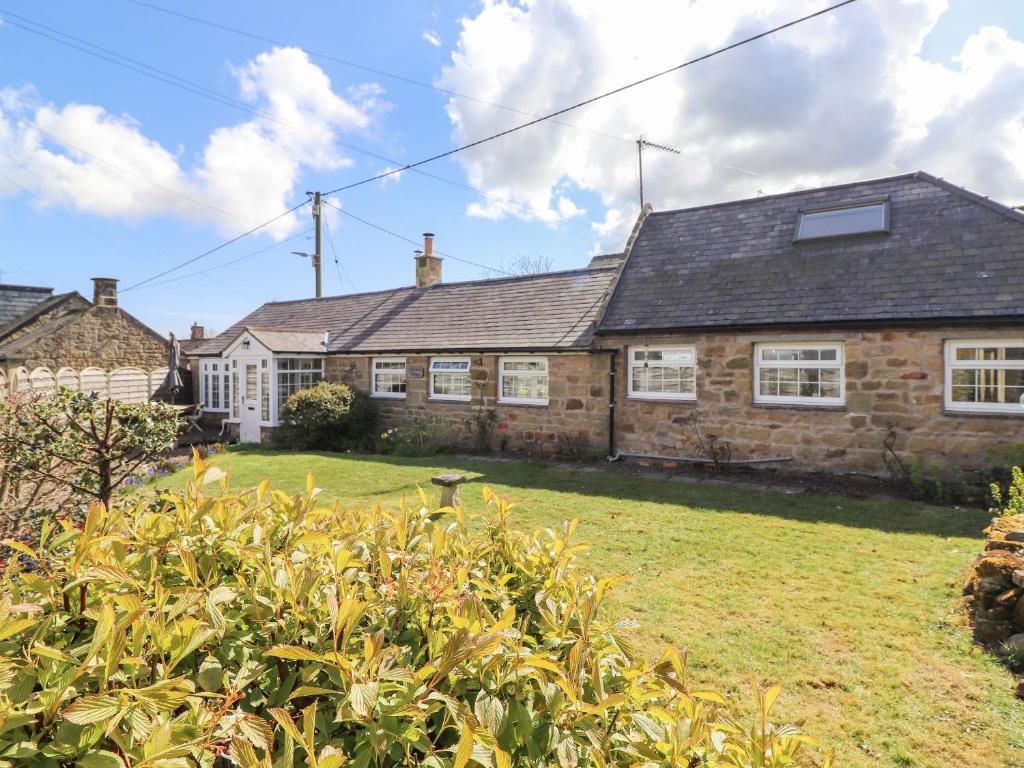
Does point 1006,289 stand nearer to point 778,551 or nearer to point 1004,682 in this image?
point 778,551

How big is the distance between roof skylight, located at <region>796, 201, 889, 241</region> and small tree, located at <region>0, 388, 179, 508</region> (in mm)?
12371

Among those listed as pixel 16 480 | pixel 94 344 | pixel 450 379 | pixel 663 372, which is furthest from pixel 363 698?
pixel 94 344

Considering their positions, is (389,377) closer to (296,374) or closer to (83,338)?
(296,374)

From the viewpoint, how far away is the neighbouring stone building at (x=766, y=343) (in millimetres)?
9797

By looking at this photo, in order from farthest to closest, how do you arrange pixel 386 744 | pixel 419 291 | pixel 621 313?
1. pixel 419 291
2. pixel 621 313
3. pixel 386 744

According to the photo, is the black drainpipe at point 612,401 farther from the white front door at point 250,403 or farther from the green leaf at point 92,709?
the green leaf at point 92,709

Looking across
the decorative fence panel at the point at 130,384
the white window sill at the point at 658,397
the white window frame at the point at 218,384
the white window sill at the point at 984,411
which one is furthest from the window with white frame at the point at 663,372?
the decorative fence panel at the point at 130,384

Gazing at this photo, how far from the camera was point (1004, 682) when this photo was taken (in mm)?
3955

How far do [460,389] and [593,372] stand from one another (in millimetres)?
4196

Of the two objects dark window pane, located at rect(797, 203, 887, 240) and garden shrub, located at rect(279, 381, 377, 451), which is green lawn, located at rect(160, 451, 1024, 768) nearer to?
dark window pane, located at rect(797, 203, 887, 240)

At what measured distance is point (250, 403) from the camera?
18328 mm

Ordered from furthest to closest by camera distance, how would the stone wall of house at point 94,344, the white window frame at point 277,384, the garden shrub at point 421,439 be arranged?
1. the stone wall of house at point 94,344
2. the white window frame at point 277,384
3. the garden shrub at point 421,439

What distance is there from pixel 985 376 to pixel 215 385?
22.2 m

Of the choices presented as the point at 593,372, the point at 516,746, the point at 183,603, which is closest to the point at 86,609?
the point at 183,603
